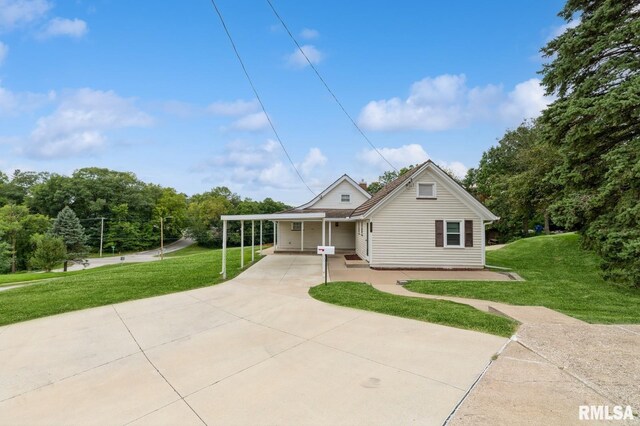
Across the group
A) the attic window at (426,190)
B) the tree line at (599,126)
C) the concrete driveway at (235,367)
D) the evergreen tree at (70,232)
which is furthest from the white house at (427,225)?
the evergreen tree at (70,232)

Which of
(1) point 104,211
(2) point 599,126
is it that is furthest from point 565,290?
(1) point 104,211

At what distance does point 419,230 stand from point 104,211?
52.6 metres

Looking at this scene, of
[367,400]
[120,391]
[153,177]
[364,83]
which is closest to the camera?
[367,400]

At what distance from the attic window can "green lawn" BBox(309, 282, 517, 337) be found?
19.9 feet

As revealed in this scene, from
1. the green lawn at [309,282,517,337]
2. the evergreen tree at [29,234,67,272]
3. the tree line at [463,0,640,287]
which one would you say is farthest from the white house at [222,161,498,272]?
the evergreen tree at [29,234,67,272]

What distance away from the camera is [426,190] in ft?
42.2

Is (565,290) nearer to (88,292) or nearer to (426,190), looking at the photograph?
(426,190)

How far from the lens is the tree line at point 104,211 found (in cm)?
3653

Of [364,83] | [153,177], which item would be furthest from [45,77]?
[153,177]

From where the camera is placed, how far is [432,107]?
1548 cm

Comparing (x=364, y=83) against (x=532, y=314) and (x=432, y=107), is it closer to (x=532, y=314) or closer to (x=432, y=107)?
(x=432, y=107)

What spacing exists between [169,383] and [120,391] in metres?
0.50

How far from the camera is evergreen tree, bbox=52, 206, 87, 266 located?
36125mm

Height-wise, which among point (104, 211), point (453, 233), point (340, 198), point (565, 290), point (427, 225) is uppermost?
point (340, 198)
